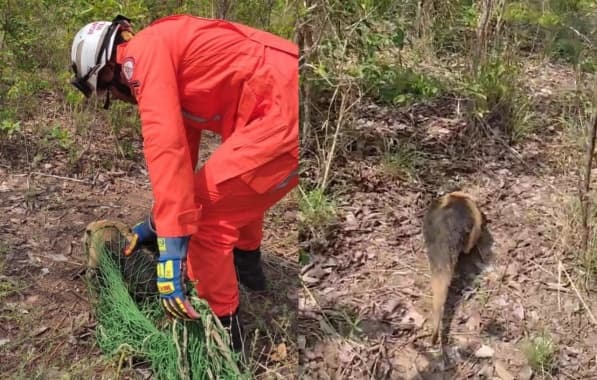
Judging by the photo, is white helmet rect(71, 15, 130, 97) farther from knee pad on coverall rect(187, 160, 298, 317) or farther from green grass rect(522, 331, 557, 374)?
green grass rect(522, 331, 557, 374)

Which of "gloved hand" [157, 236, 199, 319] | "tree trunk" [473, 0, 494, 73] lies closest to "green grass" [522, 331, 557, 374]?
"tree trunk" [473, 0, 494, 73]

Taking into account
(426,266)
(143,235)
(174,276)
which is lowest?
(143,235)

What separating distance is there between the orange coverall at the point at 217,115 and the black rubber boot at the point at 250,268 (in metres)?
0.43

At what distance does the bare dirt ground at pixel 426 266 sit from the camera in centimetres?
134

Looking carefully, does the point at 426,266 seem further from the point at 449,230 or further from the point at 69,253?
the point at 69,253

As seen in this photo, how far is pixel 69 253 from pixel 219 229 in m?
1.00

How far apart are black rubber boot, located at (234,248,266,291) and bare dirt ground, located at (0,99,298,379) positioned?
0.04 meters

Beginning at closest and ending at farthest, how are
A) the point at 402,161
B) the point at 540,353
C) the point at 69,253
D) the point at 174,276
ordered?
the point at 540,353 → the point at 402,161 → the point at 174,276 → the point at 69,253

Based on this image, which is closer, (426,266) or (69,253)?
(426,266)

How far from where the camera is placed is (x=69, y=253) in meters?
2.60

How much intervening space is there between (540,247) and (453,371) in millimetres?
371

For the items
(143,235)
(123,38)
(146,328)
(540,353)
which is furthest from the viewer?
(143,235)

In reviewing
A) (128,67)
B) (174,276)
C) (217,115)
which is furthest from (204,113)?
(174,276)

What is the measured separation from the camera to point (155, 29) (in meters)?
1.75
